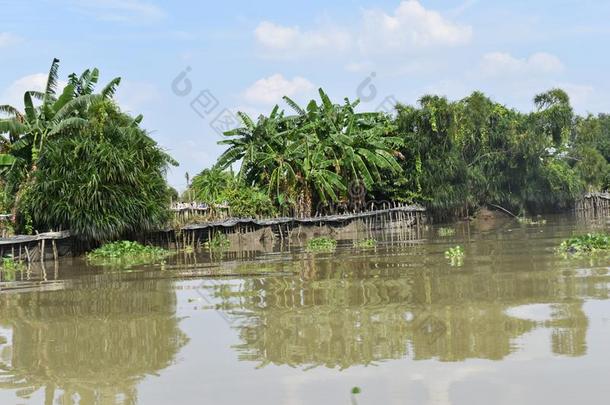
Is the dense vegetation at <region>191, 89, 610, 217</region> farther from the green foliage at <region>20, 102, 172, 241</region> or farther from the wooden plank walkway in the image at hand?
the green foliage at <region>20, 102, 172, 241</region>

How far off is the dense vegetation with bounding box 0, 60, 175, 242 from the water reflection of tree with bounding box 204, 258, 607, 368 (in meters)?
9.02

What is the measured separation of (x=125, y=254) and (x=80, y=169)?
275 cm

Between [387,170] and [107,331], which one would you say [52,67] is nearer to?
[107,331]

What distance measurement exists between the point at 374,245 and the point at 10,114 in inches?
493

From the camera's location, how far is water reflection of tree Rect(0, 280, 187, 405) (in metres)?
5.84

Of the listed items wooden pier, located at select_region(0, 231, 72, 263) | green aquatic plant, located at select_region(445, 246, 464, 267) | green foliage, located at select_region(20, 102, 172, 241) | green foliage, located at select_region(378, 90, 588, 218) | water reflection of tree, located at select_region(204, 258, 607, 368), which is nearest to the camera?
water reflection of tree, located at select_region(204, 258, 607, 368)

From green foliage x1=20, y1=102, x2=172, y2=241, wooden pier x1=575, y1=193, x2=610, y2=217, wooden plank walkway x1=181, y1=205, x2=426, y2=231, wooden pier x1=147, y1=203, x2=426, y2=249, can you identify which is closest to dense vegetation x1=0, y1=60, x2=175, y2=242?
green foliage x1=20, y1=102, x2=172, y2=241

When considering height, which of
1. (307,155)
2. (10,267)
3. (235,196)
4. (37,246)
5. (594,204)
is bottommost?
(10,267)

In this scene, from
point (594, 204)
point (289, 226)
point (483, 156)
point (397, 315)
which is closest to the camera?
point (397, 315)

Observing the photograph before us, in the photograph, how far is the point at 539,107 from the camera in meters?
41.9

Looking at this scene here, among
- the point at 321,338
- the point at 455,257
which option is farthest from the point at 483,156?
the point at 321,338

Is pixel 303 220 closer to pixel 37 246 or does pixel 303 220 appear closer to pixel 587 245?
pixel 37 246

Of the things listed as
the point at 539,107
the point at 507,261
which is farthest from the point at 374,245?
the point at 539,107

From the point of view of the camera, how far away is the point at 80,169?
1962 centimetres
